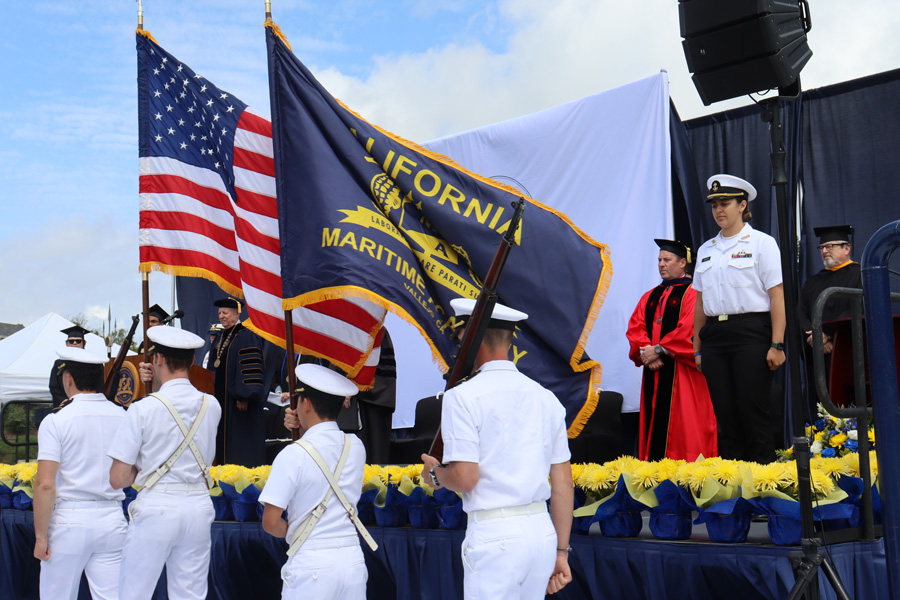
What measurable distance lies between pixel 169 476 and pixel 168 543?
314 mm

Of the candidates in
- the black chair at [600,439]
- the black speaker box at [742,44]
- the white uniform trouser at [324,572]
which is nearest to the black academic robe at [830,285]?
the black chair at [600,439]

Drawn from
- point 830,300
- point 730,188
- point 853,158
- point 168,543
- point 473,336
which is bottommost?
point 168,543

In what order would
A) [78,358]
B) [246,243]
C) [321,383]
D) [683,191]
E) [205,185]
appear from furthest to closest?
[683,191], [205,185], [246,243], [78,358], [321,383]

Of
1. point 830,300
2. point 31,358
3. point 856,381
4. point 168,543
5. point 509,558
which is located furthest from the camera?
point 31,358

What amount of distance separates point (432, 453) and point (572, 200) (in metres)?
4.80

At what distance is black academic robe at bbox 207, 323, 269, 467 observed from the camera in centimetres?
741

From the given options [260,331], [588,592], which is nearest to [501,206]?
[260,331]

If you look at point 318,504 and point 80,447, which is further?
point 80,447

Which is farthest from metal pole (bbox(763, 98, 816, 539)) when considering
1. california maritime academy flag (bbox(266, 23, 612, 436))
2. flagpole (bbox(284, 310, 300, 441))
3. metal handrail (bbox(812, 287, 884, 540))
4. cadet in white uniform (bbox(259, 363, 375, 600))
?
flagpole (bbox(284, 310, 300, 441))

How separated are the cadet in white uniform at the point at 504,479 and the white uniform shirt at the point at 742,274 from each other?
224 centimetres

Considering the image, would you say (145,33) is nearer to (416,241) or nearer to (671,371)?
(416,241)

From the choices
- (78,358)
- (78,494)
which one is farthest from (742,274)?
(78,494)

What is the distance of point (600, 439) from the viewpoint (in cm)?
687

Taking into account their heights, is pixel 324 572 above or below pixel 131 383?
below
